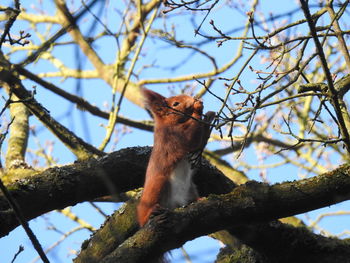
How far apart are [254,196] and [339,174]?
476 mm

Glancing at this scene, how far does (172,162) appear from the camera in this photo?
3.88 meters

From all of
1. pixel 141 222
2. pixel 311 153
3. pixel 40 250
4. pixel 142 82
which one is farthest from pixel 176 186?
pixel 311 153

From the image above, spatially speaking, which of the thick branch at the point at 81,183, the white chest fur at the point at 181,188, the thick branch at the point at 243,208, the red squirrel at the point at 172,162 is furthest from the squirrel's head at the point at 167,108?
the thick branch at the point at 243,208

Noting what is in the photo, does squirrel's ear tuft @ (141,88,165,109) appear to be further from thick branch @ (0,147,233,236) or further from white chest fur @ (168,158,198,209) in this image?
white chest fur @ (168,158,198,209)

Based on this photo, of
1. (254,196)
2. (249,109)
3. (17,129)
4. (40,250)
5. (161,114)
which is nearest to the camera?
(40,250)

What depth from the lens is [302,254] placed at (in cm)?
326

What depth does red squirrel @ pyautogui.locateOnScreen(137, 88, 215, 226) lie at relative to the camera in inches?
142

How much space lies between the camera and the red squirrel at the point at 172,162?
3.61m

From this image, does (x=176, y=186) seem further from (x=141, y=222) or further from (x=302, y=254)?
(x=302, y=254)

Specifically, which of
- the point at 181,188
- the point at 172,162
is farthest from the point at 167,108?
the point at 181,188

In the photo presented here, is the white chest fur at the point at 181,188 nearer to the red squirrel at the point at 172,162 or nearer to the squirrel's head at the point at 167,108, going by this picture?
the red squirrel at the point at 172,162

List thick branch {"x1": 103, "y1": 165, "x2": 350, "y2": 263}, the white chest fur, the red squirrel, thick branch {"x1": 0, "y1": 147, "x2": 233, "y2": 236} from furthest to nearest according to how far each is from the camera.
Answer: the white chest fur
the red squirrel
thick branch {"x1": 0, "y1": 147, "x2": 233, "y2": 236}
thick branch {"x1": 103, "y1": 165, "x2": 350, "y2": 263}

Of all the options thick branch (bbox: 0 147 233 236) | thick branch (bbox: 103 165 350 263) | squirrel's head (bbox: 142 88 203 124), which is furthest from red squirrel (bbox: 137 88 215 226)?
thick branch (bbox: 103 165 350 263)

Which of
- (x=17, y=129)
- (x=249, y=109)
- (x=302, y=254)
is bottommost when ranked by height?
(x=302, y=254)
